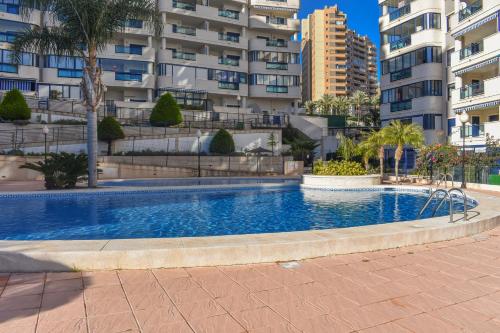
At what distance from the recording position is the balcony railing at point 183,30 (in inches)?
1625

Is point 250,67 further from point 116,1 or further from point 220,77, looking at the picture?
point 116,1

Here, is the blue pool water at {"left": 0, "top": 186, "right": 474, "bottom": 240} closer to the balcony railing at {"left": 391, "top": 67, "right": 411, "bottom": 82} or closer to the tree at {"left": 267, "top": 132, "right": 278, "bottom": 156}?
the tree at {"left": 267, "top": 132, "right": 278, "bottom": 156}

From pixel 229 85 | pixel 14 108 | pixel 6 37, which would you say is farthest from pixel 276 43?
pixel 14 108

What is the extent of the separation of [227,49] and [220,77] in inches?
170

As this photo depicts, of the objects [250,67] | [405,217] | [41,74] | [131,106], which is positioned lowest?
[405,217]

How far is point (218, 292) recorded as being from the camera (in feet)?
14.2

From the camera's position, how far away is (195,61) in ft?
138

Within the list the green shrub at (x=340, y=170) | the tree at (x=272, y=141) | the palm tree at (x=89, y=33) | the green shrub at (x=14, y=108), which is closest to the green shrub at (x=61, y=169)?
the palm tree at (x=89, y=33)

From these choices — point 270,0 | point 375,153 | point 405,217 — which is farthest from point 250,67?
point 405,217

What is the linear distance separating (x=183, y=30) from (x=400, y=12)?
23.2 meters

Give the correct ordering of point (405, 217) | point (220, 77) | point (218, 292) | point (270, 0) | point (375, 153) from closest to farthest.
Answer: point (218, 292), point (405, 217), point (375, 153), point (220, 77), point (270, 0)

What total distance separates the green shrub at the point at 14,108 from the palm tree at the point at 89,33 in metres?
12.3

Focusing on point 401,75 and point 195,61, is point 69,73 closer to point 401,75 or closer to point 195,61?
point 195,61

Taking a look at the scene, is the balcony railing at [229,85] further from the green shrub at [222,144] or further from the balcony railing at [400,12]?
the balcony railing at [400,12]
